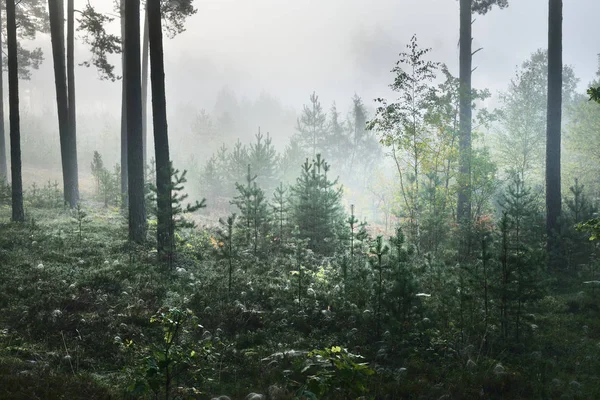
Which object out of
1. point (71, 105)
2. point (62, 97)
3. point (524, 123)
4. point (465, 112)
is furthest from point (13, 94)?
point (524, 123)

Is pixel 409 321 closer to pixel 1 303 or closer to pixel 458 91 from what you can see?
pixel 1 303

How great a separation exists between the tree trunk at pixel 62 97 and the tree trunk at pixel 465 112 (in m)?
17.8

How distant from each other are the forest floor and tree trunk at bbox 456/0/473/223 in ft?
25.6

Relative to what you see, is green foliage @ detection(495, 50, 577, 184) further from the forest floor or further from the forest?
the forest floor

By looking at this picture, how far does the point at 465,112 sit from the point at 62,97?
1844 cm

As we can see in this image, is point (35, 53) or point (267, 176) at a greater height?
point (35, 53)

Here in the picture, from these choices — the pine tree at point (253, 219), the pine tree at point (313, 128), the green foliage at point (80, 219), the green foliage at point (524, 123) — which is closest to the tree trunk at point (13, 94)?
the green foliage at point (80, 219)

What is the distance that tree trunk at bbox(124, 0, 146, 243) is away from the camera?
41.8ft

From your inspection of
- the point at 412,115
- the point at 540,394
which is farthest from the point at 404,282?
the point at 412,115

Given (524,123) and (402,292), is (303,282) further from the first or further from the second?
(524,123)

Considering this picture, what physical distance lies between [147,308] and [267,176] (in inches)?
1330

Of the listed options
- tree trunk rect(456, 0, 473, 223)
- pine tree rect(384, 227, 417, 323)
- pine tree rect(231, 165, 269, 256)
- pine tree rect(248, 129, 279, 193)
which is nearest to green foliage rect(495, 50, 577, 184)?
tree trunk rect(456, 0, 473, 223)

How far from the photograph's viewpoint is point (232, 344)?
6.31 meters

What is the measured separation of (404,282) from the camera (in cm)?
626
